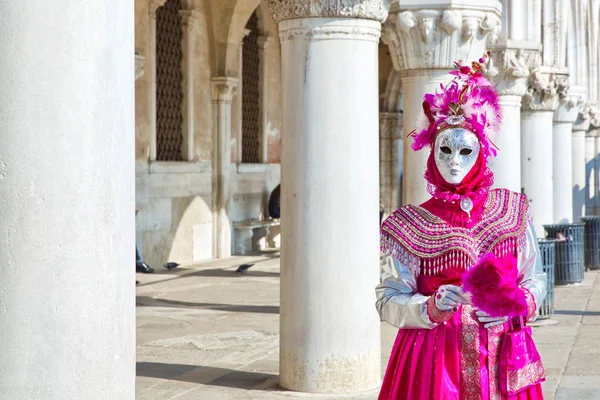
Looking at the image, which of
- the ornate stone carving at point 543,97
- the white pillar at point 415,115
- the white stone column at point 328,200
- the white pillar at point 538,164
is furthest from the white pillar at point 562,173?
the white stone column at point 328,200

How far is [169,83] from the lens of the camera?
16.5 metres

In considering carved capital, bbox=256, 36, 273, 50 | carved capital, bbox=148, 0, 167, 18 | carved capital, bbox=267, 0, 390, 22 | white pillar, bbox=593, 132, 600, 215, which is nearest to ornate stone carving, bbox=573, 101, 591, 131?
white pillar, bbox=593, 132, 600, 215

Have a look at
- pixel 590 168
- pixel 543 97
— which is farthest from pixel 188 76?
pixel 590 168

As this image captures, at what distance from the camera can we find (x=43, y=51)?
112 inches

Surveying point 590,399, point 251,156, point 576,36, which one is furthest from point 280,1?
point 576,36

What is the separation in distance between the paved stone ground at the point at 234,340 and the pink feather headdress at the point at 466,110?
2.98 meters

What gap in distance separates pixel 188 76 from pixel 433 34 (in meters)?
8.32

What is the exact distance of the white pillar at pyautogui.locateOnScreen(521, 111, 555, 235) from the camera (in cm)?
1555

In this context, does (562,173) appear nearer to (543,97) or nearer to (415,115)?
(543,97)

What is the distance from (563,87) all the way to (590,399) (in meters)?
9.95

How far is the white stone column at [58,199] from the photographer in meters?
2.82

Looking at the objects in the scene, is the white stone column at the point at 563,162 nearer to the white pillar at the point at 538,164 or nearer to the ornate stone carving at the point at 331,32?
the white pillar at the point at 538,164

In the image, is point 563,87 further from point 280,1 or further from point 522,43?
point 280,1

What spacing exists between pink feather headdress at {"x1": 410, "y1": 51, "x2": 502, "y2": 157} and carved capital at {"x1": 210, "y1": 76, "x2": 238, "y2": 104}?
1375 centimetres
